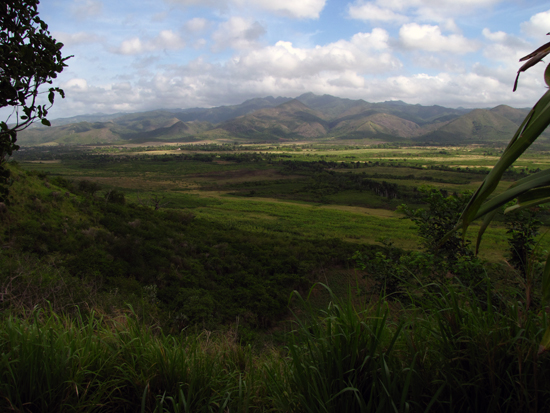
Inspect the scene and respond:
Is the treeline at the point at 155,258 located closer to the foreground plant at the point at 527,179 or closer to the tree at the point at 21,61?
the tree at the point at 21,61

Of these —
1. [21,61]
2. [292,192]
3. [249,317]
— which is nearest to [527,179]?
[21,61]

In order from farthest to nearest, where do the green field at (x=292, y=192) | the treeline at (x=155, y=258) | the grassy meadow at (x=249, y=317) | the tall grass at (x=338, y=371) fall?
the green field at (x=292, y=192)
the treeline at (x=155, y=258)
the grassy meadow at (x=249, y=317)
the tall grass at (x=338, y=371)

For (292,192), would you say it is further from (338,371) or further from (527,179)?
(527,179)

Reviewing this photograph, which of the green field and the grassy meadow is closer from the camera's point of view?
the grassy meadow

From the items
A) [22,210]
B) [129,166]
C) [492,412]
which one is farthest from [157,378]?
[129,166]

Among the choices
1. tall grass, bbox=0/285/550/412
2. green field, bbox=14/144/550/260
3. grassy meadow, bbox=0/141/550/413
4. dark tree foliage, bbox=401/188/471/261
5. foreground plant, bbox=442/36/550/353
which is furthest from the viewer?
green field, bbox=14/144/550/260

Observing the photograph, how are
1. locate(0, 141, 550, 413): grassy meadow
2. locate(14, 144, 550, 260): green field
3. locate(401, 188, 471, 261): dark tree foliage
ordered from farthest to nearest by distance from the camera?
locate(14, 144, 550, 260): green field, locate(401, 188, 471, 261): dark tree foliage, locate(0, 141, 550, 413): grassy meadow

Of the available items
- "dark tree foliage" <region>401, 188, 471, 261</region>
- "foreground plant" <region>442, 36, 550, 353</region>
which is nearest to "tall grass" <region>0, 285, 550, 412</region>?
"foreground plant" <region>442, 36, 550, 353</region>

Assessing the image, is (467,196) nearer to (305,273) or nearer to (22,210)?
(305,273)

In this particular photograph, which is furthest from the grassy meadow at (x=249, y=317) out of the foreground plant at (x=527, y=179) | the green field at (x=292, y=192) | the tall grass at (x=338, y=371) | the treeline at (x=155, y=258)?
the green field at (x=292, y=192)

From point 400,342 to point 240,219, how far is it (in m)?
50.1

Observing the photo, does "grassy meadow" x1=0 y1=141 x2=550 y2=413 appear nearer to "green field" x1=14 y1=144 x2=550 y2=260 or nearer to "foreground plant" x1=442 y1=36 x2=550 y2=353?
"foreground plant" x1=442 y1=36 x2=550 y2=353

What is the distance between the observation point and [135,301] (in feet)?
36.6

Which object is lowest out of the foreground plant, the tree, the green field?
the green field
